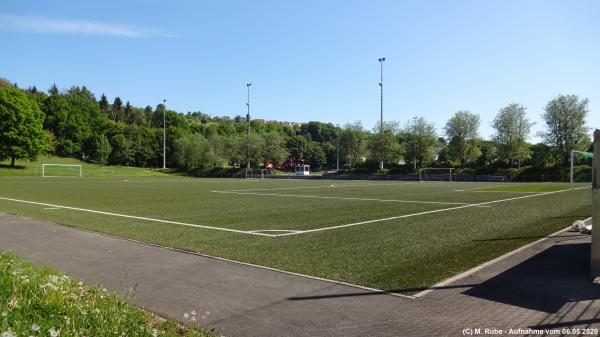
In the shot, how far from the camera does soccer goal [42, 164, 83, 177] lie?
74312 mm

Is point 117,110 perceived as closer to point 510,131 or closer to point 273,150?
point 273,150

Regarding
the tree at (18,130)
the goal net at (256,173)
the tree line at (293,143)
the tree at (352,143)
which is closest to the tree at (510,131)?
the tree line at (293,143)

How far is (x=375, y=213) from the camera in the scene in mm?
16297

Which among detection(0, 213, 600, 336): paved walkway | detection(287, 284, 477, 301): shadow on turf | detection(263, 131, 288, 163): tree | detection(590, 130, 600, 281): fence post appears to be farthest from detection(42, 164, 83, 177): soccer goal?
detection(590, 130, 600, 281): fence post

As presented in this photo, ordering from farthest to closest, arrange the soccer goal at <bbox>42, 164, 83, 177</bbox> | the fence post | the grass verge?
1. the soccer goal at <bbox>42, 164, 83, 177</bbox>
2. the fence post
3. the grass verge

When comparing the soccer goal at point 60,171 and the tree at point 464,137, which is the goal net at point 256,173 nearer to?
the soccer goal at point 60,171

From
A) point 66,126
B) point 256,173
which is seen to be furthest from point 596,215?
point 66,126

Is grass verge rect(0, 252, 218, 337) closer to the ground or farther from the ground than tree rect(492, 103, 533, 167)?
closer to the ground

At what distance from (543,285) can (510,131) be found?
6940 cm

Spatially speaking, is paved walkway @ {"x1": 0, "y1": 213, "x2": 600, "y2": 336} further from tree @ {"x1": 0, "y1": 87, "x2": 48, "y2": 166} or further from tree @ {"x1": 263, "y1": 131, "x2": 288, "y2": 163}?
tree @ {"x1": 263, "y1": 131, "x2": 288, "y2": 163}

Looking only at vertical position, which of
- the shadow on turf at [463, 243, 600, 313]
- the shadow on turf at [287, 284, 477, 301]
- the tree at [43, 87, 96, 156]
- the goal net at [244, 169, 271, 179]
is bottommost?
the goal net at [244, 169, 271, 179]

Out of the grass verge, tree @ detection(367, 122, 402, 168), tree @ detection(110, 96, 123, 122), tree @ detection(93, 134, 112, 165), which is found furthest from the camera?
tree @ detection(110, 96, 123, 122)

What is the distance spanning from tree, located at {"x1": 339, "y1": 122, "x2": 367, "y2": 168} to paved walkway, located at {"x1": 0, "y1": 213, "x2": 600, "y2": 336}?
8467cm

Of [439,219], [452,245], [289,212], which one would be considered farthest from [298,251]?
[289,212]
